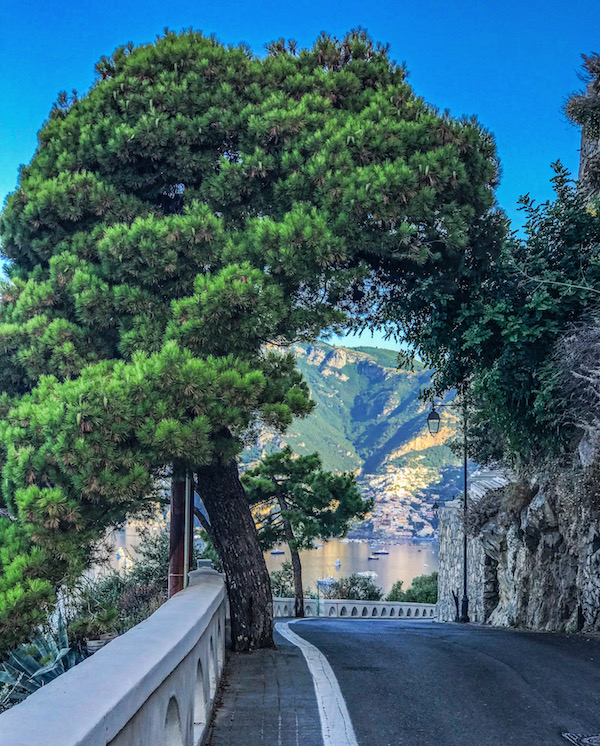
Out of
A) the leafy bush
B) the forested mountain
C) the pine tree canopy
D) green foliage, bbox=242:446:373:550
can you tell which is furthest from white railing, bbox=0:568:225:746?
the forested mountain

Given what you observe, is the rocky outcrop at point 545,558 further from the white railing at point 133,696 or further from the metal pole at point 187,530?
the white railing at point 133,696

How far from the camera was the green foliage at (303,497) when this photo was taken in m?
22.1

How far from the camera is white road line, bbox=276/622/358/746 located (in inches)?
190

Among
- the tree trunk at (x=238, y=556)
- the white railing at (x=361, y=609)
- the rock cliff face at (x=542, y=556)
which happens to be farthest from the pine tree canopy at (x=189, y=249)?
the white railing at (x=361, y=609)

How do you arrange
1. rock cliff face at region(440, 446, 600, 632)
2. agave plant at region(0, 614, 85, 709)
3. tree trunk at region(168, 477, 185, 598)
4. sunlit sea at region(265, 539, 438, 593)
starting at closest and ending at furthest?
agave plant at region(0, 614, 85, 709), tree trunk at region(168, 477, 185, 598), rock cliff face at region(440, 446, 600, 632), sunlit sea at region(265, 539, 438, 593)

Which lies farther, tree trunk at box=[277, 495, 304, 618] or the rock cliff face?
tree trunk at box=[277, 495, 304, 618]

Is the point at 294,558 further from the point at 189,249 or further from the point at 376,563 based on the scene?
the point at 376,563

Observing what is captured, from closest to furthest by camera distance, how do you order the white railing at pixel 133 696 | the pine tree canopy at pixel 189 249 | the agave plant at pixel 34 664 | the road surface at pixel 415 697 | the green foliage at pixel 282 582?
the white railing at pixel 133 696, the road surface at pixel 415 697, the agave plant at pixel 34 664, the pine tree canopy at pixel 189 249, the green foliage at pixel 282 582

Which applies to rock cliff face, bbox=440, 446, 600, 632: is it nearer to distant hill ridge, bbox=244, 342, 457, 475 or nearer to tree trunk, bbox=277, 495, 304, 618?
tree trunk, bbox=277, 495, 304, 618

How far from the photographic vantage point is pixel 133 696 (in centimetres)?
254

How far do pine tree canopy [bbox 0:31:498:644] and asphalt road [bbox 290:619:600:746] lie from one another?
3.04 meters

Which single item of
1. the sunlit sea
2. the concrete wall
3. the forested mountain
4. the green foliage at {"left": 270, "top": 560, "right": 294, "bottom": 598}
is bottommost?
the sunlit sea

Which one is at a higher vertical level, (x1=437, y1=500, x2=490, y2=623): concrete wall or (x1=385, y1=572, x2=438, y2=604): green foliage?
(x1=437, y1=500, x2=490, y2=623): concrete wall

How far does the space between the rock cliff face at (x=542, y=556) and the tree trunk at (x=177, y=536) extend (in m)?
6.19
